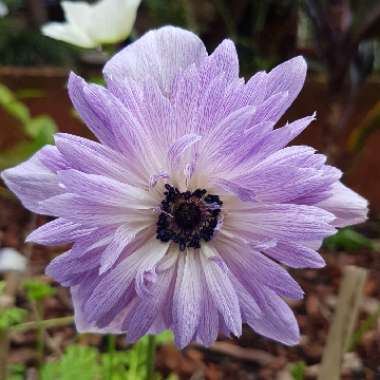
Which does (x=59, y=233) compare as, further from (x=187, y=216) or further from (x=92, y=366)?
(x=92, y=366)

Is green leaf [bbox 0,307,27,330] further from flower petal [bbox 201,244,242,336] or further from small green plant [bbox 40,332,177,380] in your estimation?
flower petal [bbox 201,244,242,336]

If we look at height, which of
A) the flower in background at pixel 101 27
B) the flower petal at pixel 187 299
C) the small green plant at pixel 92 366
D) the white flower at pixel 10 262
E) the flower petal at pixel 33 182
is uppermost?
the flower in background at pixel 101 27

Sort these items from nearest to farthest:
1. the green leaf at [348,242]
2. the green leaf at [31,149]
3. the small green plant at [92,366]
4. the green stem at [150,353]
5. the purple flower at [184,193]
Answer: the purple flower at [184,193]
the green stem at [150,353]
the small green plant at [92,366]
the green leaf at [31,149]
the green leaf at [348,242]

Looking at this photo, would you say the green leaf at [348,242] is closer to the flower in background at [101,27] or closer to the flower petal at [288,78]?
the flower in background at [101,27]

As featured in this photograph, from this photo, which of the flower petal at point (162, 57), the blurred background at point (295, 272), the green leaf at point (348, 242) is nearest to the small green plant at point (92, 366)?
the blurred background at point (295, 272)

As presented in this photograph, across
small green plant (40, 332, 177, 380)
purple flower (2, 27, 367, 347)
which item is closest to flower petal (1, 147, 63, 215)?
purple flower (2, 27, 367, 347)

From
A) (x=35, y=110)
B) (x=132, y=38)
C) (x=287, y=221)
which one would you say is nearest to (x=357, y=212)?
(x=287, y=221)

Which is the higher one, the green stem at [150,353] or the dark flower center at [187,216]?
the dark flower center at [187,216]
